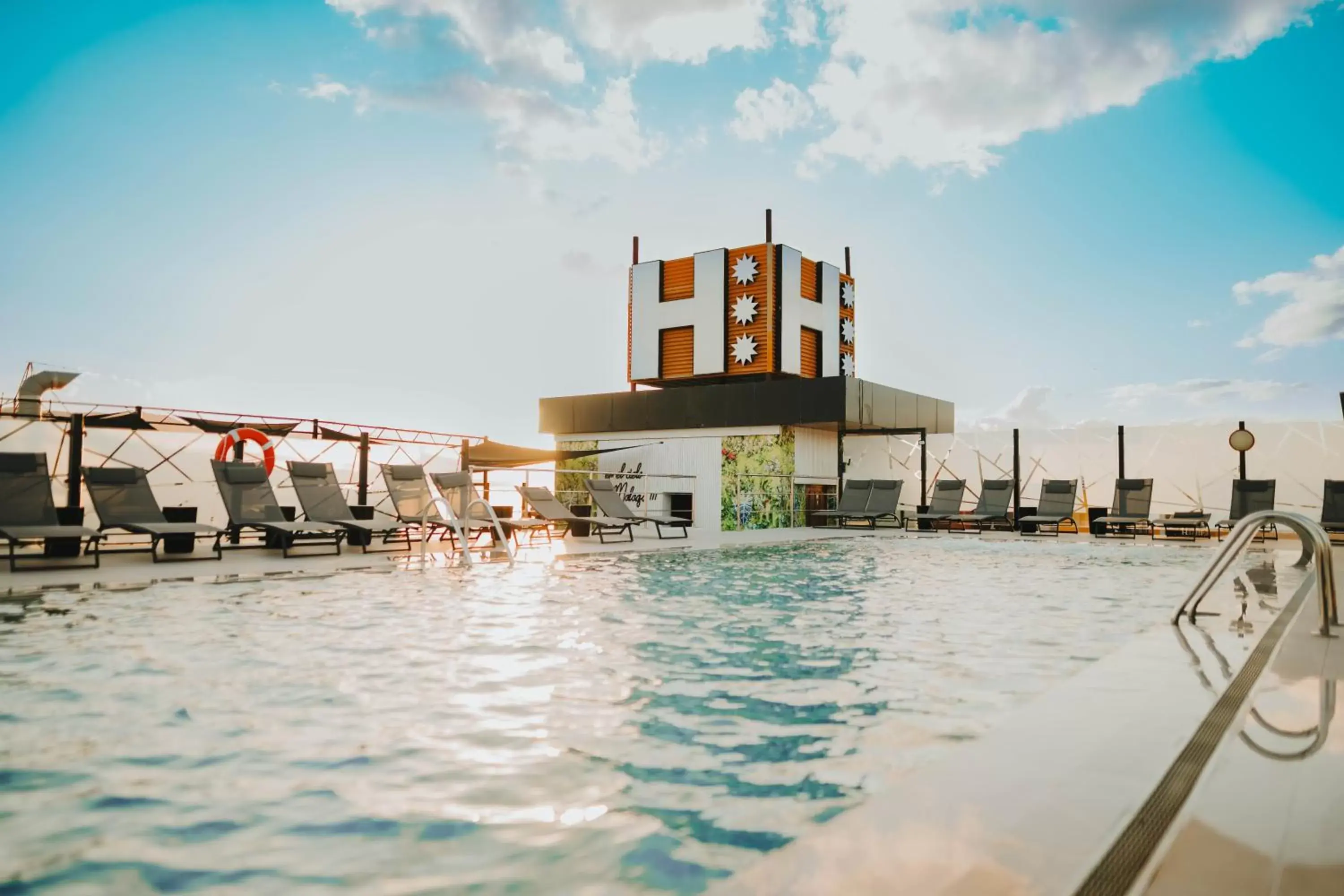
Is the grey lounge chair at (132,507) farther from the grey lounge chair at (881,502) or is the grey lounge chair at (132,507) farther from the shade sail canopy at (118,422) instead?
the grey lounge chair at (881,502)

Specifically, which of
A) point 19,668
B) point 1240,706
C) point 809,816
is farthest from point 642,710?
point 19,668

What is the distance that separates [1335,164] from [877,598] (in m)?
22.5

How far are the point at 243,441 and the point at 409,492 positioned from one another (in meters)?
3.30

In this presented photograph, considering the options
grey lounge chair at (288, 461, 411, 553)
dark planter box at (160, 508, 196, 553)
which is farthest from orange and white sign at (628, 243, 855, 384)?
dark planter box at (160, 508, 196, 553)

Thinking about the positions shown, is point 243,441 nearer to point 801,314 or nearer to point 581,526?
point 581,526

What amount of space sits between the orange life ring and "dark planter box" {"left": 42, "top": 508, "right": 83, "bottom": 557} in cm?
278

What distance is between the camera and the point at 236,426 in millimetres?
11984

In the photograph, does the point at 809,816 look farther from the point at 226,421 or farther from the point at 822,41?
the point at 822,41

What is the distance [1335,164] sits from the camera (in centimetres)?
2041

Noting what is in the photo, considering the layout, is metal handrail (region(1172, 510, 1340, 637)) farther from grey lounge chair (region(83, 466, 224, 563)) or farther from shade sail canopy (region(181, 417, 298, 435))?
shade sail canopy (region(181, 417, 298, 435))

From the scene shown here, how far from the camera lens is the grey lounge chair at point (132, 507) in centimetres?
798

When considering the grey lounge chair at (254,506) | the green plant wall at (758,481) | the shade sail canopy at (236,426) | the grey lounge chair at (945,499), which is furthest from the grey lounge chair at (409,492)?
the grey lounge chair at (945,499)

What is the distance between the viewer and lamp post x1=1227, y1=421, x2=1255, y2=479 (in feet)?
49.6

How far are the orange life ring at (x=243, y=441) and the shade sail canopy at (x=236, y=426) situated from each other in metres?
0.08
